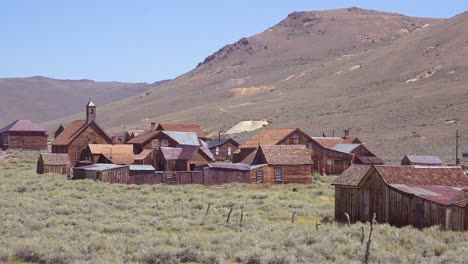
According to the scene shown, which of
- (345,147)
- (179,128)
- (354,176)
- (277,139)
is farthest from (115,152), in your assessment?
(354,176)

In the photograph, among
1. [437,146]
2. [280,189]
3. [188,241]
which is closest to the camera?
[188,241]

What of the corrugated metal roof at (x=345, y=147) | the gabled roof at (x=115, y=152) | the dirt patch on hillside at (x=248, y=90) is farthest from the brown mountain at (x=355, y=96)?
the gabled roof at (x=115, y=152)

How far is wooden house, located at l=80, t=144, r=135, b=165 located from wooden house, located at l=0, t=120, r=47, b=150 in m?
24.7

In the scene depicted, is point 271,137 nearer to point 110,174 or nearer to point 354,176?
point 110,174

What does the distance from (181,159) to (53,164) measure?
1104 centimetres

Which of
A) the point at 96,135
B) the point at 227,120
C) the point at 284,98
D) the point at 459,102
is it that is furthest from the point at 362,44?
the point at 96,135

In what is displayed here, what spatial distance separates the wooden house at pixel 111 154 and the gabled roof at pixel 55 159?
2.01 metres

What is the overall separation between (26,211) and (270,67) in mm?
168366

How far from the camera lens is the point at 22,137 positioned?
80.0 meters

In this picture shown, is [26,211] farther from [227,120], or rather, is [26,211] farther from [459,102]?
[227,120]

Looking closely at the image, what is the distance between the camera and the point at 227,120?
12088cm

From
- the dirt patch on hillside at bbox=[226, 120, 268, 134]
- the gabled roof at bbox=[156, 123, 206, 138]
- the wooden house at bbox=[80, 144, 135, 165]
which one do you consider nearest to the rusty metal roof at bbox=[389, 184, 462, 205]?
the wooden house at bbox=[80, 144, 135, 165]

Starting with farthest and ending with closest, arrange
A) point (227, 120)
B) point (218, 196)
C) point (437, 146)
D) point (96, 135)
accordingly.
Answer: point (227, 120)
point (437, 146)
point (96, 135)
point (218, 196)

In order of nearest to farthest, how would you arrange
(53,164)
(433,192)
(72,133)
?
(433,192), (53,164), (72,133)
